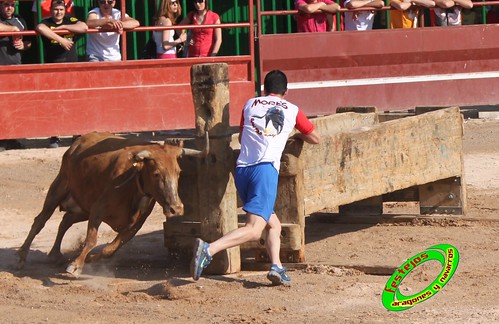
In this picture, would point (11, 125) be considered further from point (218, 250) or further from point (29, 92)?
point (218, 250)

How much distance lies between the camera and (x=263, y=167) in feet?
27.4

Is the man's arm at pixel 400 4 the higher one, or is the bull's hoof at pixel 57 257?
the man's arm at pixel 400 4

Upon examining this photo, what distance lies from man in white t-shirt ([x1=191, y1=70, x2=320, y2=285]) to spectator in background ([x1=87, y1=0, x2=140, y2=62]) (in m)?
6.89

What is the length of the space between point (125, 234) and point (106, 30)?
659 cm

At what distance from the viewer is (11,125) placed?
14.9 meters

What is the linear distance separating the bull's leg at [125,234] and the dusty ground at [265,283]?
0.18 metres

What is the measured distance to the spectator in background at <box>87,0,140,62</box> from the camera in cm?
1505

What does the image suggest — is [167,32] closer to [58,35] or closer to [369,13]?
[58,35]

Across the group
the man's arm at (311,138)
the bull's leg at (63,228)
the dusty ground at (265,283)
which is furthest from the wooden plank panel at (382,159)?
the bull's leg at (63,228)

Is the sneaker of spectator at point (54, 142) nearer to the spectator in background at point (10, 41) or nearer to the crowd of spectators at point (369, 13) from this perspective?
the spectator in background at point (10, 41)

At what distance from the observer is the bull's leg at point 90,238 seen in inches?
344

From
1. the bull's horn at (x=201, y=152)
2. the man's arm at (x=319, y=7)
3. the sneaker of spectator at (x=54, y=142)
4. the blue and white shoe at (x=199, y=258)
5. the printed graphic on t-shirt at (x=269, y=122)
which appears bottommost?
the blue and white shoe at (x=199, y=258)

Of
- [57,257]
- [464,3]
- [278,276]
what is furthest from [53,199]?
[464,3]

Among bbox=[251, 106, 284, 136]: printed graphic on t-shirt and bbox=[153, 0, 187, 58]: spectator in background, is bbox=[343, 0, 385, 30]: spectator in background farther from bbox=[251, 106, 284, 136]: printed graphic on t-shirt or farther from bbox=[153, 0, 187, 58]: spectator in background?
bbox=[251, 106, 284, 136]: printed graphic on t-shirt
